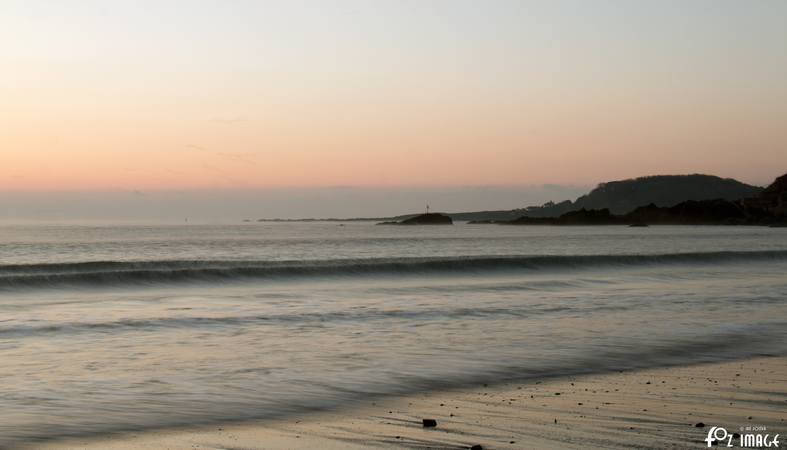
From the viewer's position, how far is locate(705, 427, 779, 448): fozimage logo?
22.2 feet

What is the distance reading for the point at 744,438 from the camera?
698 centimetres

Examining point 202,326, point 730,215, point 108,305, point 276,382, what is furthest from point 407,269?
point 730,215

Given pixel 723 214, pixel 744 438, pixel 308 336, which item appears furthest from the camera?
pixel 723 214

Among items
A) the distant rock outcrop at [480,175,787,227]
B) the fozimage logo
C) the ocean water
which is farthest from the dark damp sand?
the distant rock outcrop at [480,175,787,227]

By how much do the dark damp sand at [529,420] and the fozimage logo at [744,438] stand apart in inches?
3.7

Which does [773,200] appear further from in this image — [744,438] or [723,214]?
[744,438]

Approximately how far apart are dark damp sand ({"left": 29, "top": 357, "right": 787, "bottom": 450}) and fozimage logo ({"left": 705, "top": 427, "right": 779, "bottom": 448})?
94mm

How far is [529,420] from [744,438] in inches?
74.2

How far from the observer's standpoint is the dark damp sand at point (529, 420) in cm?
711

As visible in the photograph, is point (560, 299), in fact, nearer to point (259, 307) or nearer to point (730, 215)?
point (259, 307)

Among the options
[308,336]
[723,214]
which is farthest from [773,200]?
[308,336]

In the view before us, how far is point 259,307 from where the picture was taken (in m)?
20.8

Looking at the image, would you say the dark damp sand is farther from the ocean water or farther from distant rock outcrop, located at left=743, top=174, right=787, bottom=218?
distant rock outcrop, located at left=743, top=174, right=787, bottom=218

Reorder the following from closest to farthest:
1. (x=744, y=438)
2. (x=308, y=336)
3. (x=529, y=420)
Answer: (x=744, y=438), (x=529, y=420), (x=308, y=336)
